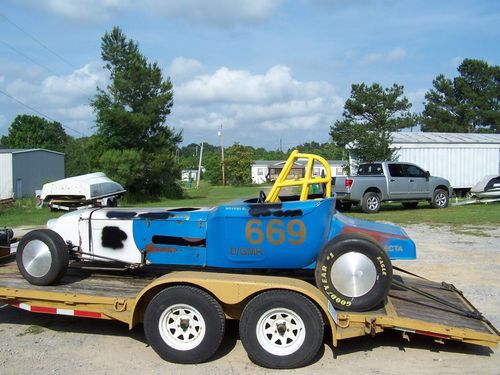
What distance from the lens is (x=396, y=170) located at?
19375 mm

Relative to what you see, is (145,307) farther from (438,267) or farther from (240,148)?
(240,148)

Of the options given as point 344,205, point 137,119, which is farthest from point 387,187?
point 137,119

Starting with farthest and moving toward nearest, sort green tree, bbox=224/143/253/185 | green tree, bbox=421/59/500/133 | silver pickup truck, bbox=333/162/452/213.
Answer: green tree, bbox=224/143/253/185
green tree, bbox=421/59/500/133
silver pickup truck, bbox=333/162/452/213

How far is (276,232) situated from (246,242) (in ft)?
1.06

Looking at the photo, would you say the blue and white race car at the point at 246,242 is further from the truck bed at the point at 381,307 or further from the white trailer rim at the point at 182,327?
the white trailer rim at the point at 182,327

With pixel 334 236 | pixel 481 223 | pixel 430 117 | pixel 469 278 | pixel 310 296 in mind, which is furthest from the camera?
pixel 430 117

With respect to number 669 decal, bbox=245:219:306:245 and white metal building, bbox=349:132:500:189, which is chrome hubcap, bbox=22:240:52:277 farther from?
white metal building, bbox=349:132:500:189

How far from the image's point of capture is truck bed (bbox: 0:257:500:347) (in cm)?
459

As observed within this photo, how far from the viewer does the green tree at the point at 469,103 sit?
5419cm

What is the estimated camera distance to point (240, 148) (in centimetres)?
7638

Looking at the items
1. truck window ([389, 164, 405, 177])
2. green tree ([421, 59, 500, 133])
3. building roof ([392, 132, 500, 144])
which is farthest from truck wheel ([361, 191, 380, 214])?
green tree ([421, 59, 500, 133])

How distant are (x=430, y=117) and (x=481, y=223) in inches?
1756

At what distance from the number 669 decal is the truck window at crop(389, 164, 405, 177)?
15.1 metres

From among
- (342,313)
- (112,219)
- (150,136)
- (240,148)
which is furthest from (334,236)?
(240,148)
